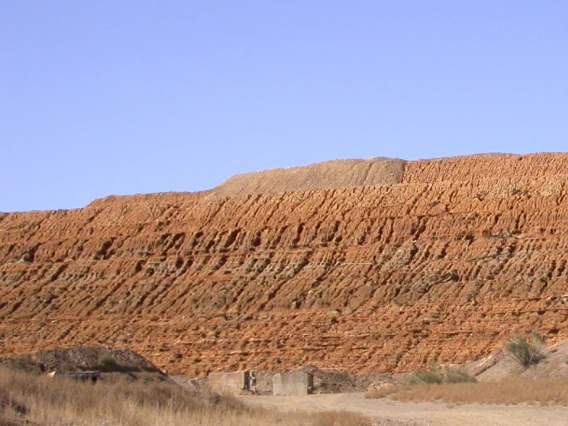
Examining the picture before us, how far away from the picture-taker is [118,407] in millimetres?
15688

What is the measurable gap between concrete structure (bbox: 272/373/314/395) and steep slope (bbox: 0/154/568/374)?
6778mm

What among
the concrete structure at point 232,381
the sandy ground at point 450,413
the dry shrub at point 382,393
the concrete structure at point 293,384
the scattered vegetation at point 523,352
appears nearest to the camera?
the sandy ground at point 450,413

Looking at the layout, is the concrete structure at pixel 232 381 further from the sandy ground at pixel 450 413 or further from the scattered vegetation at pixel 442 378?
the sandy ground at pixel 450 413

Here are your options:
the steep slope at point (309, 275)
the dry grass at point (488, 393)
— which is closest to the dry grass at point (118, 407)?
the dry grass at point (488, 393)

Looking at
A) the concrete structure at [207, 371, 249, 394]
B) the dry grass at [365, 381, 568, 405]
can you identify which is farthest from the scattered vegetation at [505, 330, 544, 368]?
the concrete structure at [207, 371, 249, 394]

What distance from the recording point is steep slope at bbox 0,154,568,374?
155 feet

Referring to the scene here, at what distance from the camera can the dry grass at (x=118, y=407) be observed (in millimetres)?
14156

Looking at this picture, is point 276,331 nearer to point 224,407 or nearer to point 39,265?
point 39,265

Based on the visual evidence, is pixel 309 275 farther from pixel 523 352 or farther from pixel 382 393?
pixel 382 393

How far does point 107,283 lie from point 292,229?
11.2m

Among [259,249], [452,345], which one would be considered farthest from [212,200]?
[452,345]

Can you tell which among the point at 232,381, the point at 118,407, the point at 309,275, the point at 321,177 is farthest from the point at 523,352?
the point at 321,177

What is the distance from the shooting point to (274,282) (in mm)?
55750

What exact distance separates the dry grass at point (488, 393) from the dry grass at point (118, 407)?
688 cm
